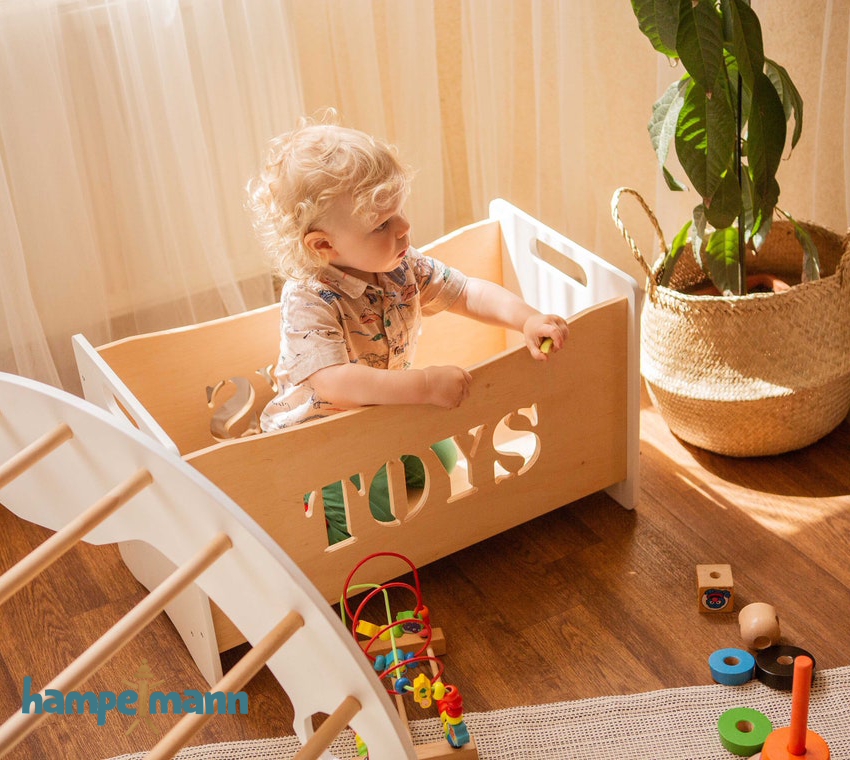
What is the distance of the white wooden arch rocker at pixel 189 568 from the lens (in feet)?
2.51

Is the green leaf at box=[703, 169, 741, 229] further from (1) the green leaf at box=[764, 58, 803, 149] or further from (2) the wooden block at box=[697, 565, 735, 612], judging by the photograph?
(2) the wooden block at box=[697, 565, 735, 612]

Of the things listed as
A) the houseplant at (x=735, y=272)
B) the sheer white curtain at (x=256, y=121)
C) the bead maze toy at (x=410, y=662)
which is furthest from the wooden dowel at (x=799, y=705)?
the sheer white curtain at (x=256, y=121)

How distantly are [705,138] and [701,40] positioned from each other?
15 cm

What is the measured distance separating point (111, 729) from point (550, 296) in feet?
3.01

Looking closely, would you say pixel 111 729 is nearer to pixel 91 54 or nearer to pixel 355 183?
pixel 355 183

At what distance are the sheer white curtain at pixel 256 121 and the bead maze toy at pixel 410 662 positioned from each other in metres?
0.77

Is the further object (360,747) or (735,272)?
(735,272)

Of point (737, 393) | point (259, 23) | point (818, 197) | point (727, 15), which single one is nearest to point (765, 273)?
point (818, 197)

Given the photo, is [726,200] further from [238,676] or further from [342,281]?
[238,676]

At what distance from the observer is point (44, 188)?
1737 millimetres

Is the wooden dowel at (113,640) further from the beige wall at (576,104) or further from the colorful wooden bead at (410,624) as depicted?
the beige wall at (576,104)

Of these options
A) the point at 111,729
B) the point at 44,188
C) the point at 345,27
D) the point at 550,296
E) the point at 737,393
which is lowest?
the point at 111,729

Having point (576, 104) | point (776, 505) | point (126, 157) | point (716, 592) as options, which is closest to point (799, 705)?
point (716, 592)

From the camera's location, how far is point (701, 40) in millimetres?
1368
